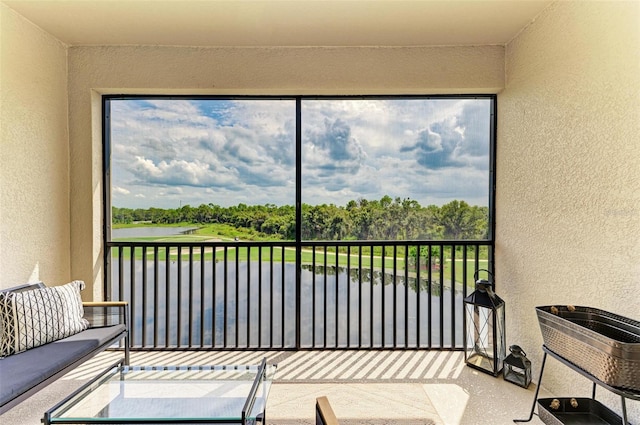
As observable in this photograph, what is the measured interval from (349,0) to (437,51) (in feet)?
3.35

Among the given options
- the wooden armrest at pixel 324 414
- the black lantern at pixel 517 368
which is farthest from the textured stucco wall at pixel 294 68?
the wooden armrest at pixel 324 414

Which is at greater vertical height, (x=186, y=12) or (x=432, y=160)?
(x=186, y=12)

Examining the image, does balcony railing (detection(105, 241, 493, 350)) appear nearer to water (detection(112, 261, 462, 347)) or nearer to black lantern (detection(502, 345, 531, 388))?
water (detection(112, 261, 462, 347))

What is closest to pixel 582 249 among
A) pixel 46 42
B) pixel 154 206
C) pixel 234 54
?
pixel 234 54

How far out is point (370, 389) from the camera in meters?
2.49

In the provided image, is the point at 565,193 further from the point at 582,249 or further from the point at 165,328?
the point at 165,328

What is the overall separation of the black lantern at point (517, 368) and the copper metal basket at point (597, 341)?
625 mm

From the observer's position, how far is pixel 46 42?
9.18 feet

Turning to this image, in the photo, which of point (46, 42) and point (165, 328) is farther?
point (165, 328)

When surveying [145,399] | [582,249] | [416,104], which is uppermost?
[416,104]

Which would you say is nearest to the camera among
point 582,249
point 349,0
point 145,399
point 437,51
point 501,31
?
point 145,399

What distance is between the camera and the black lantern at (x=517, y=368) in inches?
98.0

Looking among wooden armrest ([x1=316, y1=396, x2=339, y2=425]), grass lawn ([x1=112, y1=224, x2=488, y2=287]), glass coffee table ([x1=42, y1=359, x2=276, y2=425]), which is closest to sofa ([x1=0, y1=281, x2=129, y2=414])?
glass coffee table ([x1=42, y1=359, x2=276, y2=425])

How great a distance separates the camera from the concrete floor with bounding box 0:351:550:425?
2.17m
